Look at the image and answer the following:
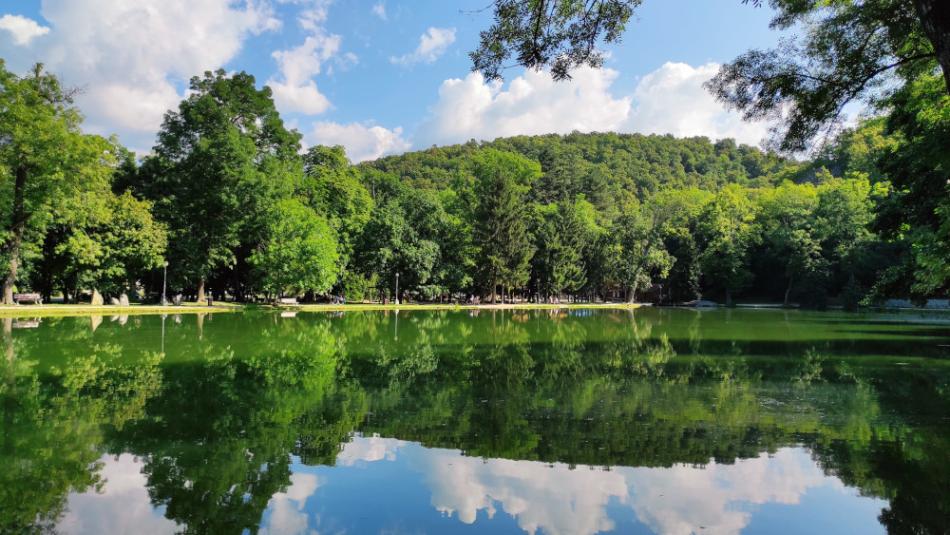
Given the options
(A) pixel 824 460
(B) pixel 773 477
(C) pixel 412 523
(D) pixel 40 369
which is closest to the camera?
(C) pixel 412 523

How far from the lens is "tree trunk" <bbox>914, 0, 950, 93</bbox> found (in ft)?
14.0

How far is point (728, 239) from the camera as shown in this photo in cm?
6750

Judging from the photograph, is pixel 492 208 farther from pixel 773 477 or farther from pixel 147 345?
pixel 773 477

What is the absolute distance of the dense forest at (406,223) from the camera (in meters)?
→ 29.8

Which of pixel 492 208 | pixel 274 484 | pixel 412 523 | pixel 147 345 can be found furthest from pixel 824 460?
pixel 492 208

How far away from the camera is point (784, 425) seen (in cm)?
904

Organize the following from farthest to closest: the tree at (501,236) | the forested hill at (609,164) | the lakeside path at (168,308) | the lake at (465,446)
Result: the forested hill at (609,164) < the tree at (501,236) < the lakeside path at (168,308) < the lake at (465,446)

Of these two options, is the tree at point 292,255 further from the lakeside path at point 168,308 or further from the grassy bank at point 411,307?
the lakeside path at point 168,308

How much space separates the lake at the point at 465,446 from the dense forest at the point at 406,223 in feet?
12.6

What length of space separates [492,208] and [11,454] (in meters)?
51.2

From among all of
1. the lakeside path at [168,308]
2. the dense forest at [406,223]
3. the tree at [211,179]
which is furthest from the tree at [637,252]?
the tree at [211,179]

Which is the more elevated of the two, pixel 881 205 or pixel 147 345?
pixel 881 205

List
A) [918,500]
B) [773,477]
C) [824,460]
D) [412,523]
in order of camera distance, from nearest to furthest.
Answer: [412,523] → [918,500] → [773,477] → [824,460]

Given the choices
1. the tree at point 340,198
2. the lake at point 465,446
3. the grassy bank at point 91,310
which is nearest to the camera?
the lake at point 465,446
